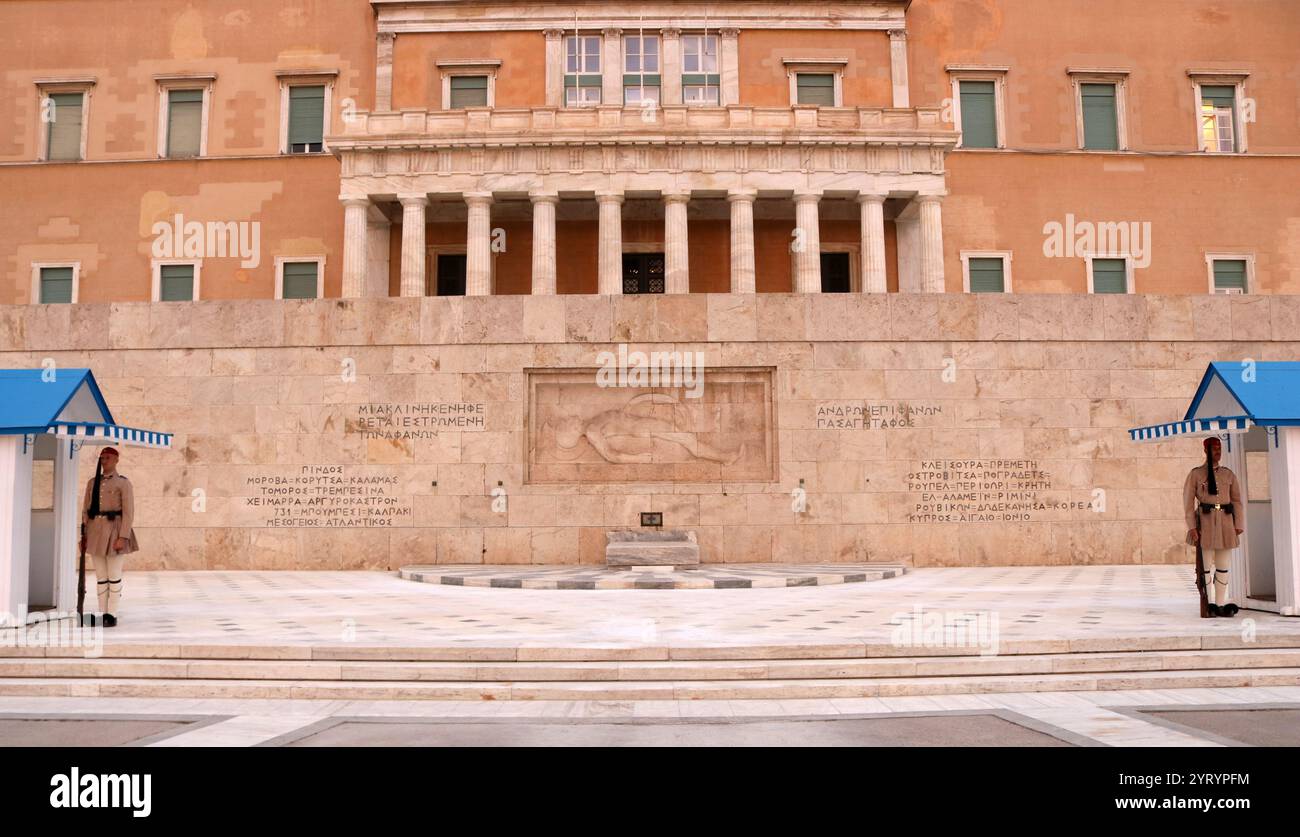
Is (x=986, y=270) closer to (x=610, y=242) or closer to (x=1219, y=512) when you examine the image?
(x=610, y=242)

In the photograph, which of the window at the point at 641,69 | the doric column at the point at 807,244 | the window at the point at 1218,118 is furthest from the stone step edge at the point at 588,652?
the window at the point at 1218,118

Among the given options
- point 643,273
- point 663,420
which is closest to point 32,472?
point 663,420

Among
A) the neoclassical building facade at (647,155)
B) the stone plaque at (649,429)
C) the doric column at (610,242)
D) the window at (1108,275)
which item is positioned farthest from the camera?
the window at (1108,275)

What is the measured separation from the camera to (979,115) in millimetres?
43688

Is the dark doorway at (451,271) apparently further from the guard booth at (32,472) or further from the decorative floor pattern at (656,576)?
the guard booth at (32,472)

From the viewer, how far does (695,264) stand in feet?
142

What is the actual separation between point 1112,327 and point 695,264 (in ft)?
73.6

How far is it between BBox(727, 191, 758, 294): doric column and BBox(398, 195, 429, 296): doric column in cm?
1170

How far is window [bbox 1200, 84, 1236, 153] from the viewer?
145 feet

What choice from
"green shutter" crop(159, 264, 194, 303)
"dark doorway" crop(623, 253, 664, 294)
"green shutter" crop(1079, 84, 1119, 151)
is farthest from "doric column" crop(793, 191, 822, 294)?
"green shutter" crop(159, 264, 194, 303)

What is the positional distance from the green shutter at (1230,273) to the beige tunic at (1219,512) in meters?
35.0

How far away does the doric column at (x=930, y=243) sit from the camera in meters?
39.9

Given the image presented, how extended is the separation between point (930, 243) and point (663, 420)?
21.4 meters

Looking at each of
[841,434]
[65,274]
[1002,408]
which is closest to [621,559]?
[841,434]
